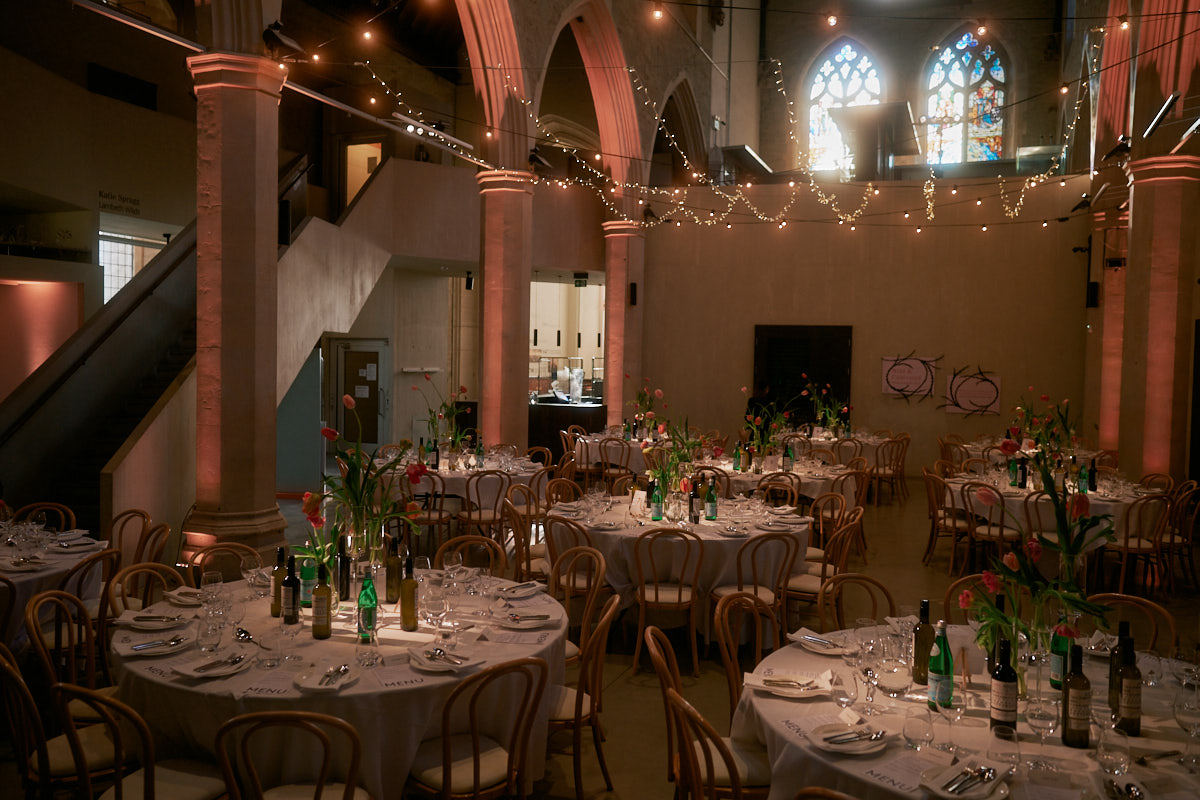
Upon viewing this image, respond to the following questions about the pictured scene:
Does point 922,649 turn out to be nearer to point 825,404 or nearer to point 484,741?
point 484,741

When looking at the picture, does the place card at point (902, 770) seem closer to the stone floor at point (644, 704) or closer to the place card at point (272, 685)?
the stone floor at point (644, 704)

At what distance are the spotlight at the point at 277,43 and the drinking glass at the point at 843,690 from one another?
549cm

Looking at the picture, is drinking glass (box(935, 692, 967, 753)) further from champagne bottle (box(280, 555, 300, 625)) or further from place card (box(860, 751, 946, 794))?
champagne bottle (box(280, 555, 300, 625))

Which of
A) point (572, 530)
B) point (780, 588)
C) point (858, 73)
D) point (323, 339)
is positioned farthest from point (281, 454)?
point (858, 73)

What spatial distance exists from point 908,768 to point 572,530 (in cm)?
332

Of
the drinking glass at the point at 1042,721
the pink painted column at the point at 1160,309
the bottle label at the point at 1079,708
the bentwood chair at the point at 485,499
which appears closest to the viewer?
the drinking glass at the point at 1042,721

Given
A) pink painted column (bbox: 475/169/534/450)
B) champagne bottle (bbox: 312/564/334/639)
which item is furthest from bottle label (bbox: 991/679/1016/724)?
pink painted column (bbox: 475/169/534/450)

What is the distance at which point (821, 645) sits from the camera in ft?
11.4

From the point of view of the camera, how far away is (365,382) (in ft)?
47.9

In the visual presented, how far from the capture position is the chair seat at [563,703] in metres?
3.70

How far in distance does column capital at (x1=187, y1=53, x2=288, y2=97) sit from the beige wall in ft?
31.6

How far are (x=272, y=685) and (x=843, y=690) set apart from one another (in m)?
1.89

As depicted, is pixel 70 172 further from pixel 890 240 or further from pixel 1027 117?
pixel 1027 117

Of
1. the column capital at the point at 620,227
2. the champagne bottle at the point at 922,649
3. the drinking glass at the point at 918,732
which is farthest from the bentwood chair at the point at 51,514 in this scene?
the column capital at the point at 620,227
